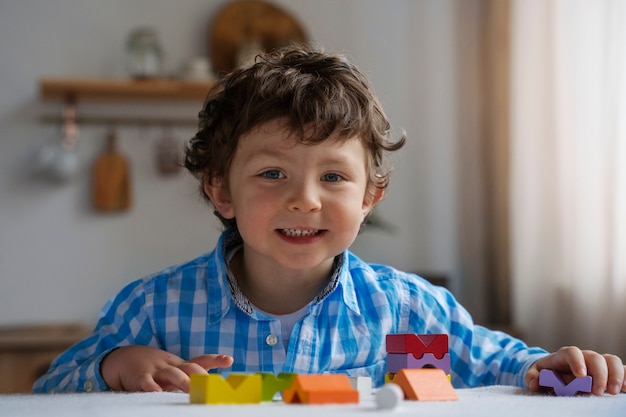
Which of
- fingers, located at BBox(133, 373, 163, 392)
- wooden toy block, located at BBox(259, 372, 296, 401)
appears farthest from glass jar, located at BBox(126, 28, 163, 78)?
wooden toy block, located at BBox(259, 372, 296, 401)

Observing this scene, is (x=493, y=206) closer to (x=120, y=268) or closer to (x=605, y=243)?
(x=605, y=243)

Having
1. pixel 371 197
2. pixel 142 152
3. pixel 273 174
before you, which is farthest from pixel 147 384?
pixel 142 152

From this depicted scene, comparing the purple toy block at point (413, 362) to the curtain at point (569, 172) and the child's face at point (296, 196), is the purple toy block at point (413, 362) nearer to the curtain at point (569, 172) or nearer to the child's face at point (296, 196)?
the child's face at point (296, 196)

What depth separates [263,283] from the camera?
55.9 inches

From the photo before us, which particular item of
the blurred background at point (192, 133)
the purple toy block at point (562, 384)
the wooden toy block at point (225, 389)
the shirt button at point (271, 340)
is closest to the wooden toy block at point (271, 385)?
the wooden toy block at point (225, 389)

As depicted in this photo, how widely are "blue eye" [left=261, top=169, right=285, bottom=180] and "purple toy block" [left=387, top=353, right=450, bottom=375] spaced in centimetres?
33

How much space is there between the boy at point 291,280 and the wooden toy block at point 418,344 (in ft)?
0.62

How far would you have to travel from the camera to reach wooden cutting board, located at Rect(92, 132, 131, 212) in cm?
359

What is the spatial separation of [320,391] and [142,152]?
300 cm

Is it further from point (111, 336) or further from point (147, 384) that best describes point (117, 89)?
point (147, 384)

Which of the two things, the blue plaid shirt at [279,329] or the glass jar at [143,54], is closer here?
the blue plaid shirt at [279,329]

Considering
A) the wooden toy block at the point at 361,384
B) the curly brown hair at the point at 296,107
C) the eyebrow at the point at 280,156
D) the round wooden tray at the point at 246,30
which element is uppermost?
the round wooden tray at the point at 246,30

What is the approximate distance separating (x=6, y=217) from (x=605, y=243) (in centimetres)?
225

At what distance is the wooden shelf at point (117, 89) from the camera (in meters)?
3.50
